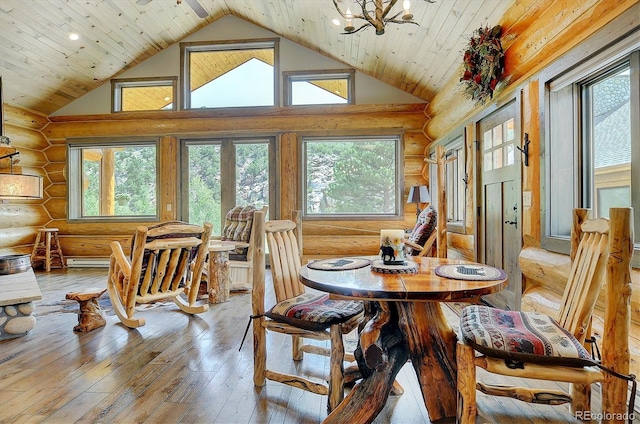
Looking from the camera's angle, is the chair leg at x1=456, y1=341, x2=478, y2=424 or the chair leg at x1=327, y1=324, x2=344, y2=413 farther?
the chair leg at x1=327, y1=324, x2=344, y2=413

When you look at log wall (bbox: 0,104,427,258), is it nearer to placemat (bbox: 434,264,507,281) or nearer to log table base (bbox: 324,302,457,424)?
placemat (bbox: 434,264,507,281)

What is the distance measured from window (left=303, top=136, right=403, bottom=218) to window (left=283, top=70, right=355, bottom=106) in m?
0.70

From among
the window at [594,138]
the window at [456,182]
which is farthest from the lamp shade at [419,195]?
the window at [594,138]

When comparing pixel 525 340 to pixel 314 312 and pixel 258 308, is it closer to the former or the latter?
pixel 314 312

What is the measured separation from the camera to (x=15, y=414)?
5.97 feet

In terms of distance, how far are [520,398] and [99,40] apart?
671 cm

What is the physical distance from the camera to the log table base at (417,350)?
174cm

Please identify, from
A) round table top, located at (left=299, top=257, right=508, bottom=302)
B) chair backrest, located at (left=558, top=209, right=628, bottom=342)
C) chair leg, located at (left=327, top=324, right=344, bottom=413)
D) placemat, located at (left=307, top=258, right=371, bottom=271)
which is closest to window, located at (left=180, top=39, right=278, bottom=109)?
placemat, located at (left=307, top=258, right=371, bottom=271)

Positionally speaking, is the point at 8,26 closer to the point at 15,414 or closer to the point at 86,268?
the point at 86,268

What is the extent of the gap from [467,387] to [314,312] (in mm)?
770

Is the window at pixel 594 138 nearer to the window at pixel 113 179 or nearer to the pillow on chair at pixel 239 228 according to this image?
the pillow on chair at pixel 239 228

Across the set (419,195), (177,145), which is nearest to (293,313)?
(419,195)

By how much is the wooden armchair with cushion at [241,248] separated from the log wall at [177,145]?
1282 mm

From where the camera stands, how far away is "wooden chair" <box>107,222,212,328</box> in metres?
3.03
